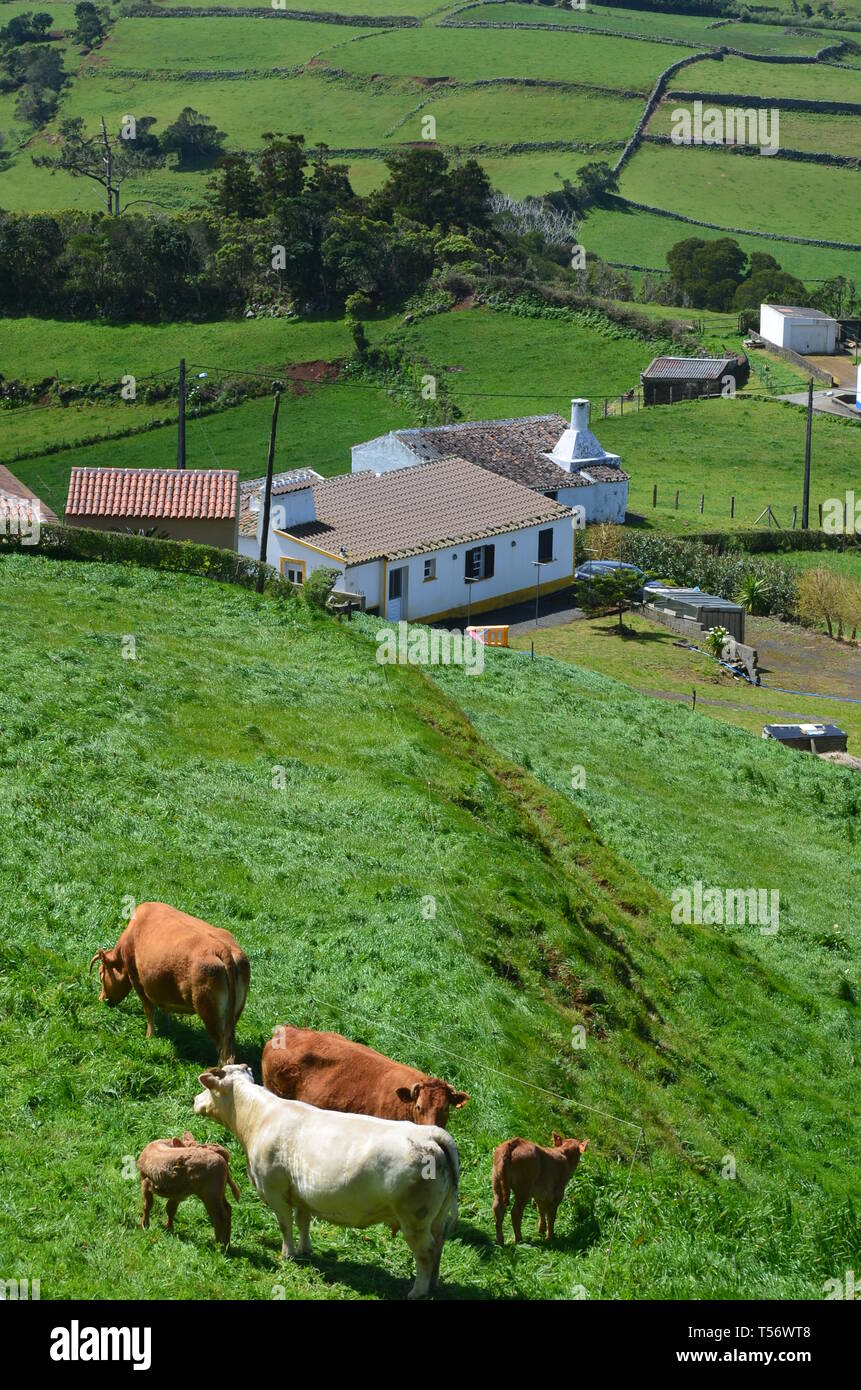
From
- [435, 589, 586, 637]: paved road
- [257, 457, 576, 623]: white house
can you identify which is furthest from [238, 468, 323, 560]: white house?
[435, 589, 586, 637]: paved road

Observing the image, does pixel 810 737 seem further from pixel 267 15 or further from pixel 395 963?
pixel 267 15

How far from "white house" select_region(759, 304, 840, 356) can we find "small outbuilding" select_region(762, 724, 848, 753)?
7289 cm

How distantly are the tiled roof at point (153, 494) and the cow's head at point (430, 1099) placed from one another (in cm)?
3395

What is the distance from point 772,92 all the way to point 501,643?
135m

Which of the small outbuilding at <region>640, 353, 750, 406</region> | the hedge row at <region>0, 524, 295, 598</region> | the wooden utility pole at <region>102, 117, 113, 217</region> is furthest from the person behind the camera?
the wooden utility pole at <region>102, 117, 113, 217</region>

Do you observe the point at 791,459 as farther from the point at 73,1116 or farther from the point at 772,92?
the point at 772,92

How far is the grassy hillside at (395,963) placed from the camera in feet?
41.7

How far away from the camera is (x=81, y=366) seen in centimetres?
9200

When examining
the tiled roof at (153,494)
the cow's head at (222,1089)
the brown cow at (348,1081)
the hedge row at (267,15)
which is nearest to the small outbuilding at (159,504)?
the tiled roof at (153,494)

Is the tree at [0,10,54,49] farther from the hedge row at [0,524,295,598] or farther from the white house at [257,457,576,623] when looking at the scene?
the hedge row at [0,524,295,598]

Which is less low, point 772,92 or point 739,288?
point 772,92

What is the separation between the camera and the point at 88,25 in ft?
574

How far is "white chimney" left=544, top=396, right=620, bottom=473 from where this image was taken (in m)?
73.6
